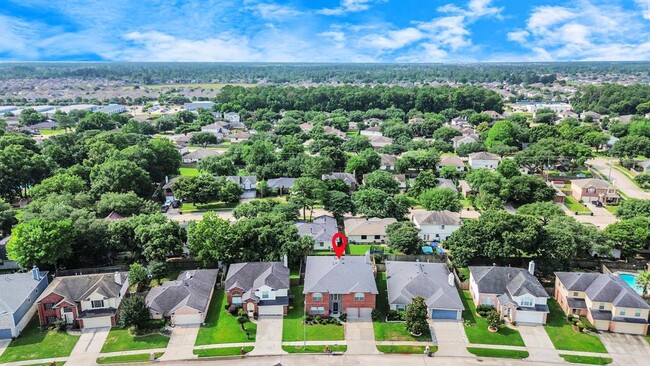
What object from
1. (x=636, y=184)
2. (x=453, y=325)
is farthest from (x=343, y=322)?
(x=636, y=184)

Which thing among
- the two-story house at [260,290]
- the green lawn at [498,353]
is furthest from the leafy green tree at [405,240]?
the green lawn at [498,353]

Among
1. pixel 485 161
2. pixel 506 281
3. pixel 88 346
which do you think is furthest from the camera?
pixel 485 161

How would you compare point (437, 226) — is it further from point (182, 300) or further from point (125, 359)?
point (125, 359)

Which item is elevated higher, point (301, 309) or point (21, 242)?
point (21, 242)

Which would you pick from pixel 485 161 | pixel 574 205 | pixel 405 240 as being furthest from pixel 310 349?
pixel 485 161

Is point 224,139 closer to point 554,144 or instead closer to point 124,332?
point 554,144

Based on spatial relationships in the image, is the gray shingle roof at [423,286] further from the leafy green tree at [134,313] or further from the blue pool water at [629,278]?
the leafy green tree at [134,313]

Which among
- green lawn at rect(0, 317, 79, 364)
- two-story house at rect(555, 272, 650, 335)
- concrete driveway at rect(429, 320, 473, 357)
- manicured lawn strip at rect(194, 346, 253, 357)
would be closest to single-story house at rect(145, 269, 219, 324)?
manicured lawn strip at rect(194, 346, 253, 357)
